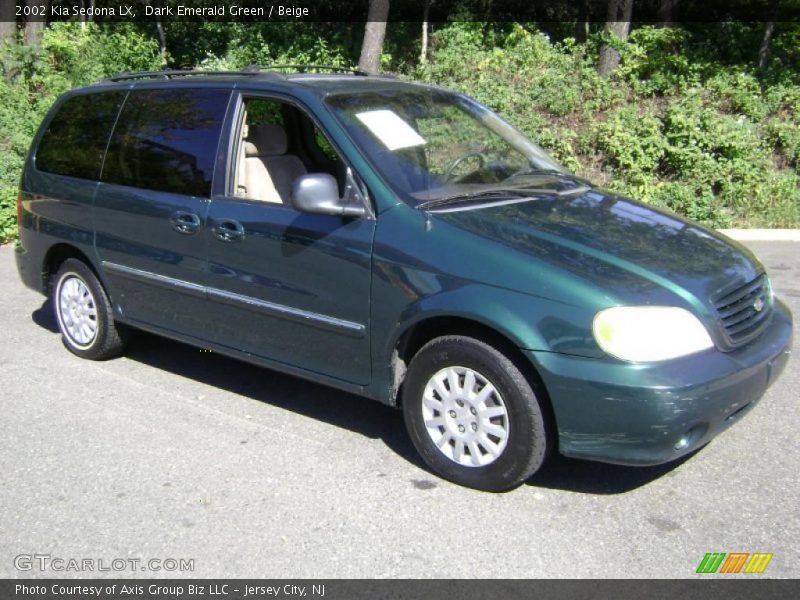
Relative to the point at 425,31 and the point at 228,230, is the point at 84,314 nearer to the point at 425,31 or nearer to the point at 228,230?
the point at 228,230

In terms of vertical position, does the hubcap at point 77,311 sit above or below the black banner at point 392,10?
below

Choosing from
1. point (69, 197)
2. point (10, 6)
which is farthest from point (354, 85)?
point (10, 6)

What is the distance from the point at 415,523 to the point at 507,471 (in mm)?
469

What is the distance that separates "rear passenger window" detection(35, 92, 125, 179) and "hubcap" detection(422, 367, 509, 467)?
281cm

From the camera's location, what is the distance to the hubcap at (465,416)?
3904 mm

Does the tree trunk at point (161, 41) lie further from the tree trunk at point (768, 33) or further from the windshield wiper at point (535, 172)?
the windshield wiper at point (535, 172)

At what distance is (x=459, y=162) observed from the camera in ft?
15.2

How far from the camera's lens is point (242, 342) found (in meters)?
4.80

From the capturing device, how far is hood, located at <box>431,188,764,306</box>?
372 centimetres

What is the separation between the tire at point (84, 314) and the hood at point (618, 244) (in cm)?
271

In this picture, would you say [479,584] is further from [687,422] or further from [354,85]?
[354,85]

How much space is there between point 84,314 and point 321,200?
8.26ft

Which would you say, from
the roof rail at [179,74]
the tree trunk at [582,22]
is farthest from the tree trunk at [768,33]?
the roof rail at [179,74]

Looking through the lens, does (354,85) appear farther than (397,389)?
Yes
